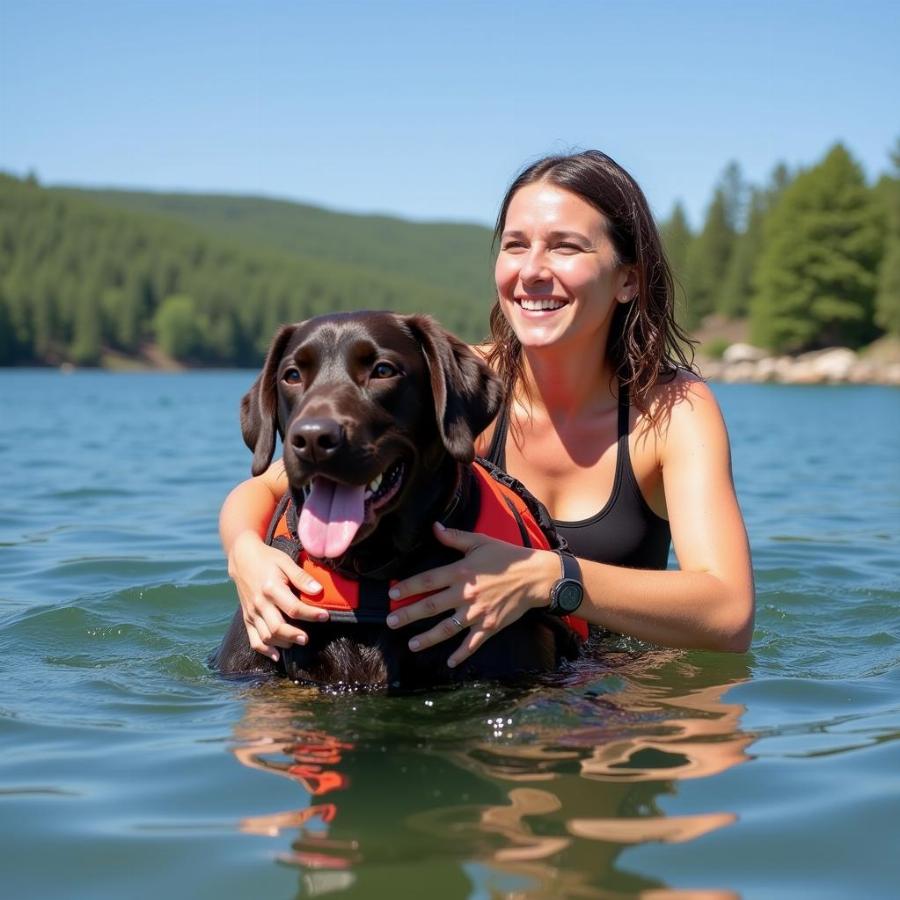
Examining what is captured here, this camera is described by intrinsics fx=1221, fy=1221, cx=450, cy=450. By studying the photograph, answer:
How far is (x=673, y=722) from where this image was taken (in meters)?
4.46

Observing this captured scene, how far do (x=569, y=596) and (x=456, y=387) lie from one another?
89cm

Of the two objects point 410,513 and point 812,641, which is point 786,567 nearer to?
point 812,641

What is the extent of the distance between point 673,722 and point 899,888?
150 centimetres

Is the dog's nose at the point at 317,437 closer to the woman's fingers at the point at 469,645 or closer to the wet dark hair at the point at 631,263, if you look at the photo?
the woman's fingers at the point at 469,645

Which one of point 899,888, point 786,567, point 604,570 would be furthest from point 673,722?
point 786,567

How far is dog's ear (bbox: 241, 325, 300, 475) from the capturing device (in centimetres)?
459

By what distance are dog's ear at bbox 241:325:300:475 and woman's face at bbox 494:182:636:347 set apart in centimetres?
137

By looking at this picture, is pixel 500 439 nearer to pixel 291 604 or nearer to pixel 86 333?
pixel 291 604

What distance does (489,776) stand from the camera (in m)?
3.76

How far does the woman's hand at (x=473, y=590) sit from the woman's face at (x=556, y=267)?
4.49ft

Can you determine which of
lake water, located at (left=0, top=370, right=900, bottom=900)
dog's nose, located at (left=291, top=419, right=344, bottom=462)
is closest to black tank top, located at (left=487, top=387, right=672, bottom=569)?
lake water, located at (left=0, top=370, right=900, bottom=900)

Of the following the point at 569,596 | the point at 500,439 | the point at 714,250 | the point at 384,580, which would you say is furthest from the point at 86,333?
the point at 569,596

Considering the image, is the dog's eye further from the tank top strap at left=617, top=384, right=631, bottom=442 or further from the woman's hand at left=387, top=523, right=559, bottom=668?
the tank top strap at left=617, top=384, right=631, bottom=442

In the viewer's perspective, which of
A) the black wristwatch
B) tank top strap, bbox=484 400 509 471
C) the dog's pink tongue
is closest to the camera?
the dog's pink tongue
